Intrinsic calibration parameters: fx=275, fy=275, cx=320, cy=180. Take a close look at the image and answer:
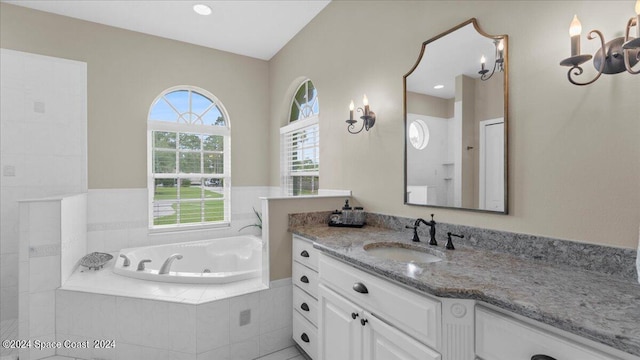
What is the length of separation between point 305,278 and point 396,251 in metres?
0.70

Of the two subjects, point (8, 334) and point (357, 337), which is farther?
point (8, 334)

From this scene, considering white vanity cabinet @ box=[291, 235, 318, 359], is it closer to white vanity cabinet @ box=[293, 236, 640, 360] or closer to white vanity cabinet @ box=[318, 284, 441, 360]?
white vanity cabinet @ box=[293, 236, 640, 360]

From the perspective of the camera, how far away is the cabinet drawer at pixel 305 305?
188 cm

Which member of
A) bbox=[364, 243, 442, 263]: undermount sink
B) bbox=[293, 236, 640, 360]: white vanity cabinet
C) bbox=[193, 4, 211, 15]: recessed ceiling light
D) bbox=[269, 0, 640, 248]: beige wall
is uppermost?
bbox=[193, 4, 211, 15]: recessed ceiling light

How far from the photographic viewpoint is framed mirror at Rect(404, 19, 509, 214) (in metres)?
1.44

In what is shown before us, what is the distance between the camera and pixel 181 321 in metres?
1.94

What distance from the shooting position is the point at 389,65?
2119 mm

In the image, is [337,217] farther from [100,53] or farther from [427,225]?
[100,53]

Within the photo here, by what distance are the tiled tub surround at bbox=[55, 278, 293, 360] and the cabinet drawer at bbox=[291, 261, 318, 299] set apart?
126mm

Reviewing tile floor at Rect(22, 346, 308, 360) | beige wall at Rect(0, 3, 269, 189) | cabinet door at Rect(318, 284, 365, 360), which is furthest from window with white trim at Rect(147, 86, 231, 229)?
cabinet door at Rect(318, 284, 365, 360)

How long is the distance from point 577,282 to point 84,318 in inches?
120

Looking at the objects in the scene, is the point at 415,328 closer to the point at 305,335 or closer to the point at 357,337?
the point at 357,337

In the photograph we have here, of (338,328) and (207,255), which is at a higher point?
(338,328)

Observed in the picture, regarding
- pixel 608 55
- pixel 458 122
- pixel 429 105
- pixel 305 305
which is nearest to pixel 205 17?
pixel 429 105
